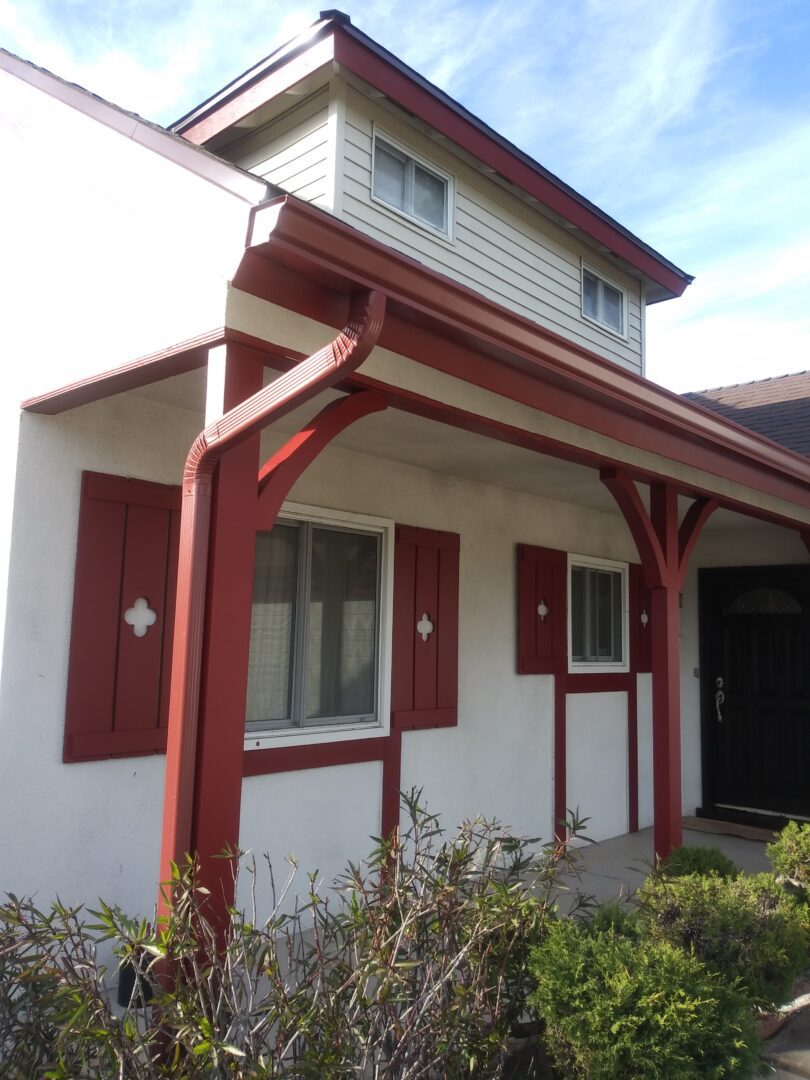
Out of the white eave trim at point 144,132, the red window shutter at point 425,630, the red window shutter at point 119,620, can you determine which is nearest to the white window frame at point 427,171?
the red window shutter at point 425,630

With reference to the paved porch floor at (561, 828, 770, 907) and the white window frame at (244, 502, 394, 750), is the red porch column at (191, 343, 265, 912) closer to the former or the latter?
the white window frame at (244, 502, 394, 750)

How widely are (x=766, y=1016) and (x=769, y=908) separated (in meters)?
0.44

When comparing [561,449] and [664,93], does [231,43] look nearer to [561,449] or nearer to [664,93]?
[664,93]

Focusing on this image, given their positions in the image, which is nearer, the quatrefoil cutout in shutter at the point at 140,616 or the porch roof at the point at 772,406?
the quatrefoil cutout in shutter at the point at 140,616

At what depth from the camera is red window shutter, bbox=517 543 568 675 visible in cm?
611

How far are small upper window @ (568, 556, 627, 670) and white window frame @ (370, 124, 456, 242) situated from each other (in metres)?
2.69

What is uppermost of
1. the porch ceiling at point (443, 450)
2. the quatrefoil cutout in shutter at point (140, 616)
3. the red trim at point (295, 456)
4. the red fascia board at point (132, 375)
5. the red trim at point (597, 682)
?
the porch ceiling at point (443, 450)

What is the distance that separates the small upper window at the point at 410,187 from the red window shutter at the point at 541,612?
8.34 ft

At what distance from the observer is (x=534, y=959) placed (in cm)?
272

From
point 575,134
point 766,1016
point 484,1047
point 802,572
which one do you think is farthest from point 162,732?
point 575,134

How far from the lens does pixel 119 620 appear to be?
12.2 feet

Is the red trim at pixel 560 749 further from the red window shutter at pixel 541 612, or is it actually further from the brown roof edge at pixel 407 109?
the brown roof edge at pixel 407 109

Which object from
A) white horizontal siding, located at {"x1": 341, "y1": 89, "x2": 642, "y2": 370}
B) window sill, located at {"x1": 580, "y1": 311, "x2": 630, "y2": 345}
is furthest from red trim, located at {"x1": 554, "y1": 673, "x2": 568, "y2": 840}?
window sill, located at {"x1": 580, "y1": 311, "x2": 630, "y2": 345}

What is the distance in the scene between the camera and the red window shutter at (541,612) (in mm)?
6109
